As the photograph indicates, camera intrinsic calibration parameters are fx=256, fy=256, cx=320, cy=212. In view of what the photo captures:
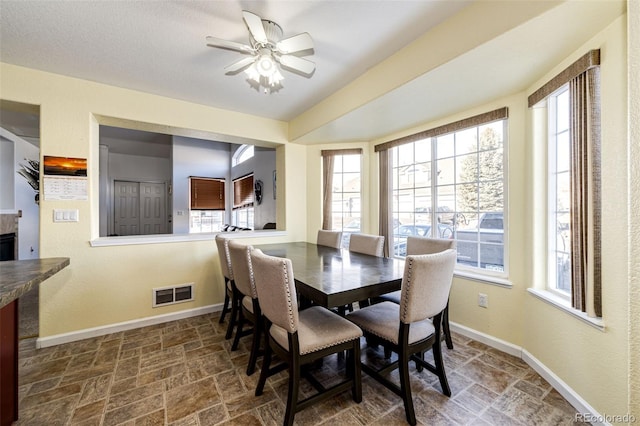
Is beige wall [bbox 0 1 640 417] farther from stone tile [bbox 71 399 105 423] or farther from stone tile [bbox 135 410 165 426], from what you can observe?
stone tile [bbox 135 410 165 426]

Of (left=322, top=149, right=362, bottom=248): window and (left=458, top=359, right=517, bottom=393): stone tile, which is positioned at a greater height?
(left=322, top=149, right=362, bottom=248): window

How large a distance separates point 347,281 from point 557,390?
5.46 feet

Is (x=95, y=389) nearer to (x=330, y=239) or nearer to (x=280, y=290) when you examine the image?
(x=280, y=290)

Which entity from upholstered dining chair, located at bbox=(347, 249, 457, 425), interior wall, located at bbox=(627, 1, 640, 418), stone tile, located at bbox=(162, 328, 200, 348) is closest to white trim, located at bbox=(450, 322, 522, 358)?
upholstered dining chair, located at bbox=(347, 249, 457, 425)

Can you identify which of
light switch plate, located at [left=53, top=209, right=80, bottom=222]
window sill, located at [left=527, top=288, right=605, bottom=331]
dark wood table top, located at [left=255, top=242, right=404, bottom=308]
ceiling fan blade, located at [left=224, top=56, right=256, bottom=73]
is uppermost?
ceiling fan blade, located at [left=224, top=56, right=256, bottom=73]

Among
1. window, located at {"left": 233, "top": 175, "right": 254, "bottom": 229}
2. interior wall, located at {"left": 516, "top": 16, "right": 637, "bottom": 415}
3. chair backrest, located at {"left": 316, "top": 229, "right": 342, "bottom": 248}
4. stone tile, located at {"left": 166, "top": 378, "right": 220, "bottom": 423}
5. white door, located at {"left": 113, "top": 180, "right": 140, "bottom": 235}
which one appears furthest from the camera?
white door, located at {"left": 113, "top": 180, "right": 140, "bottom": 235}

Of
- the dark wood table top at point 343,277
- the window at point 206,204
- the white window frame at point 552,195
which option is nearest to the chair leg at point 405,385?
the dark wood table top at point 343,277

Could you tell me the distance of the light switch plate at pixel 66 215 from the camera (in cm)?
242

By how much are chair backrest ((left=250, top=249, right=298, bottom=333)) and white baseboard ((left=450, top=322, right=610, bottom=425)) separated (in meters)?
1.83

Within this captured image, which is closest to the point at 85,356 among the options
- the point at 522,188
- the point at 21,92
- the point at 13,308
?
the point at 13,308

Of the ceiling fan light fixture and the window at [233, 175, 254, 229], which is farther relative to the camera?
the window at [233, 175, 254, 229]

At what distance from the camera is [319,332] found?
1.58 m

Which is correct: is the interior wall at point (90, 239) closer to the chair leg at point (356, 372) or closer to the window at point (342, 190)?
the window at point (342, 190)

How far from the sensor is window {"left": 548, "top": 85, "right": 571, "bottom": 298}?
1913 mm
